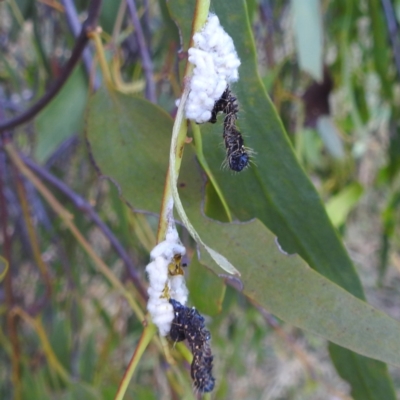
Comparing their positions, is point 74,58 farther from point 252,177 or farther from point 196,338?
point 196,338

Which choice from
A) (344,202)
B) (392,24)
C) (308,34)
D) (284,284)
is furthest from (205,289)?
(392,24)

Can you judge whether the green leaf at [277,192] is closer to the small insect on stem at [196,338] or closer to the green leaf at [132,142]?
the green leaf at [132,142]

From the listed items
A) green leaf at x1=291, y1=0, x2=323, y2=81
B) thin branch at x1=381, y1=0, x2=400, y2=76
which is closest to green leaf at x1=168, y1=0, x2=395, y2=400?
green leaf at x1=291, y1=0, x2=323, y2=81

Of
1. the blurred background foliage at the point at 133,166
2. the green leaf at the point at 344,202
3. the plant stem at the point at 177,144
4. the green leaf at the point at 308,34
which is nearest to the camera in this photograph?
the plant stem at the point at 177,144

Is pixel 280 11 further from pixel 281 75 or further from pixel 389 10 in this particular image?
pixel 389 10

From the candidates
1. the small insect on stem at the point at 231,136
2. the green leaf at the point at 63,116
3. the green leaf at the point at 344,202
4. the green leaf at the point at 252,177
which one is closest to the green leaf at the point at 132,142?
the green leaf at the point at 252,177

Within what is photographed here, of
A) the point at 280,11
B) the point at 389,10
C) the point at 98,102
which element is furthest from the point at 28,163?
the point at 280,11
